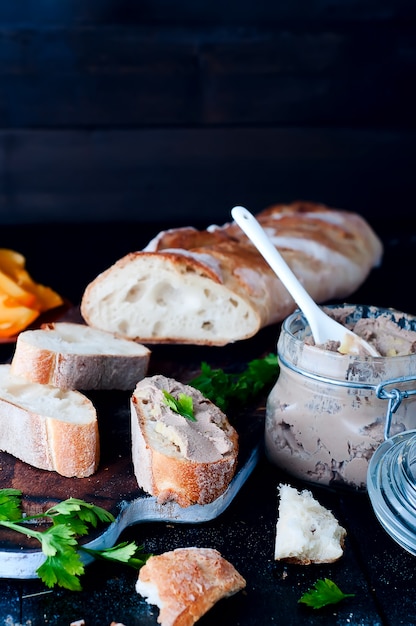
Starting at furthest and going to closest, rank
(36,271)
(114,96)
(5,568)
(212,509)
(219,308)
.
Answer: (114,96)
(36,271)
(219,308)
(212,509)
(5,568)

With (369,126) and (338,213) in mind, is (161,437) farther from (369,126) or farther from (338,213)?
(369,126)

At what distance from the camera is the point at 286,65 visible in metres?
4.75

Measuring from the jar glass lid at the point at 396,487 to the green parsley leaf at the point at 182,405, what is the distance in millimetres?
455

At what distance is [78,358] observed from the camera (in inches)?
91.0

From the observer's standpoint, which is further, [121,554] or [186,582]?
[121,554]

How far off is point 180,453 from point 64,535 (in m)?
0.34

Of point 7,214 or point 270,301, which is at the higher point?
point 270,301

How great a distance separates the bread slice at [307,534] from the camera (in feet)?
5.75

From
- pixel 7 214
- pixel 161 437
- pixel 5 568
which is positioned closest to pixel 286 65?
pixel 7 214

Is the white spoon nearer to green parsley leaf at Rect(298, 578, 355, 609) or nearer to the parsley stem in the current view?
green parsley leaf at Rect(298, 578, 355, 609)

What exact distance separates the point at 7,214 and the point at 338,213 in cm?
216

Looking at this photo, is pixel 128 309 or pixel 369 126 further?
pixel 369 126

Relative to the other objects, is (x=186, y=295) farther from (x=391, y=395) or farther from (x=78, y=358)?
(x=391, y=395)

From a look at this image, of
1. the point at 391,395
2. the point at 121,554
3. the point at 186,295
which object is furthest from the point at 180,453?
the point at 186,295
